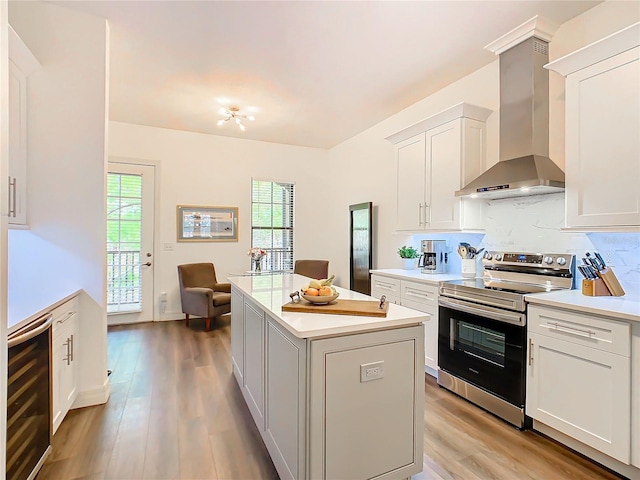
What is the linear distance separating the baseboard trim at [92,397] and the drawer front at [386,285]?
2.65 m

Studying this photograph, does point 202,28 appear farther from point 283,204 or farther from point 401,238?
point 283,204

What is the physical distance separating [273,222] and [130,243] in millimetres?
2224

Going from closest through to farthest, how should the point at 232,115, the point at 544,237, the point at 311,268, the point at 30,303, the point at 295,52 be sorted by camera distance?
the point at 30,303 < the point at 544,237 < the point at 295,52 < the point at 232,115 < the point at 311,268

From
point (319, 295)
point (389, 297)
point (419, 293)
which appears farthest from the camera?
point (389, 297)

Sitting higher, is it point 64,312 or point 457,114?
point 457,114

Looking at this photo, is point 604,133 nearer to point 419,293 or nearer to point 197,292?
point 419,293

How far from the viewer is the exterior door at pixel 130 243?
192 inches

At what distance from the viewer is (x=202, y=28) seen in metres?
2.67

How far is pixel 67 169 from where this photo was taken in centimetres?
248

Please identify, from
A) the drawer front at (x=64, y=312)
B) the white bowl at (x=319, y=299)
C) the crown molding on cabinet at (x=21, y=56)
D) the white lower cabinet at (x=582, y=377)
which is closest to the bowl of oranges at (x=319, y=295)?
the white bowl at (x=319, y=299)

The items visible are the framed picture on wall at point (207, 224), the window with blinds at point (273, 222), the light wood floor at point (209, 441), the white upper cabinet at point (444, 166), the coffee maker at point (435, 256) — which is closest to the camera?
the light wood floor at point (209, 441)

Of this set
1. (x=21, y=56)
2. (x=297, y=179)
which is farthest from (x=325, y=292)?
(x=297, y=179)

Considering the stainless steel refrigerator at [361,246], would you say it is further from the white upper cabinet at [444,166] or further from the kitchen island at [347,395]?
the kitchen island at [347,395]

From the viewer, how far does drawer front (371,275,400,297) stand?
348 cm
